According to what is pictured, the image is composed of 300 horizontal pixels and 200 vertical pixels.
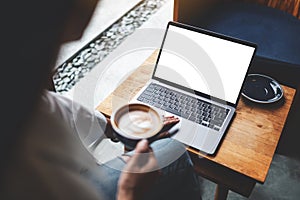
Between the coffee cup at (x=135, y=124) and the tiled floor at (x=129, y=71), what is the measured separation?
357 millimetres

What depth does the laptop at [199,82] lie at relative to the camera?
3.30ft

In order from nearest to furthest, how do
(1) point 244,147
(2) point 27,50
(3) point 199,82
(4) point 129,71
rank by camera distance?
1. (2) point 27,50
2. (1) point 244,147
3. (3) point 199,82
4. (4) point 129,71

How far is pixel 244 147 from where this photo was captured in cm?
98

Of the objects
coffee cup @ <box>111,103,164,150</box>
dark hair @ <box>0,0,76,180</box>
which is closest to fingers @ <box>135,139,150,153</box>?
coffee cup @ <box>111,103,164,150</box>

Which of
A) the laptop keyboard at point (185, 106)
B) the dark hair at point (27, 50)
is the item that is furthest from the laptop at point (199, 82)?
the dark hair at point (27, 50)

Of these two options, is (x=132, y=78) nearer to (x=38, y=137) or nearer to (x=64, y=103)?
(x=64, y=103)

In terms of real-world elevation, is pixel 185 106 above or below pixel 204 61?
below

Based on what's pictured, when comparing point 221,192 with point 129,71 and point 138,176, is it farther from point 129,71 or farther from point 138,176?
point 129,71

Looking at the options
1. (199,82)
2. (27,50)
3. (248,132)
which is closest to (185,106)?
(199,82)

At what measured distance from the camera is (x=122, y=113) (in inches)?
29.4

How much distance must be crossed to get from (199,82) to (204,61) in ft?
0.24

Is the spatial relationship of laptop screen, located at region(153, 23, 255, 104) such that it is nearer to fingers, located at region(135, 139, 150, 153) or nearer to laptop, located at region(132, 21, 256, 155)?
laptop, located at region(132, 21, 256, 155)

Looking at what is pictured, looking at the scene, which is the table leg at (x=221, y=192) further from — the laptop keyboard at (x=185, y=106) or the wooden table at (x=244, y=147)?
the laptop keyboard at (x=185, y=106)

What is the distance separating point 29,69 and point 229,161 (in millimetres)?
766
